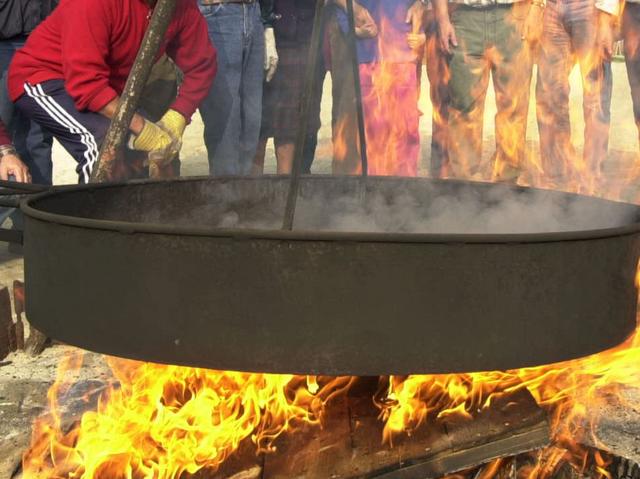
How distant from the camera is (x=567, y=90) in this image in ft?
19.2

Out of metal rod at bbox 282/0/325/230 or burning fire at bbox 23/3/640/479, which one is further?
burning fire at bbox 23/3/640/479

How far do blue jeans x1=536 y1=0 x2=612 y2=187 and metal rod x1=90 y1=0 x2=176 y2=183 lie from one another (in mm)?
3273

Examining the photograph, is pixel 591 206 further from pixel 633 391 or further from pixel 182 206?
pixel 182 206

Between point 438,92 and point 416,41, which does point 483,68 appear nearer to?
A: point 438,92

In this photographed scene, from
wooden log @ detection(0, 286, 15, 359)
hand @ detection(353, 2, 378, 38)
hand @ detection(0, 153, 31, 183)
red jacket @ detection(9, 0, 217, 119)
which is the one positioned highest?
hand @ detection(353, 2, 378, 38)

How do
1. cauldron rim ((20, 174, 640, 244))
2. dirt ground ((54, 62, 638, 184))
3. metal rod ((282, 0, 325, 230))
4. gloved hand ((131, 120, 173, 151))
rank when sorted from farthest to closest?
dirt ground ((54, 62, 638, 184)), gloved hand ((131, 120, 173, 151)), metal rod ((282, 0, 325, 230)), cauldron rim ((20, 174, 640, 244))

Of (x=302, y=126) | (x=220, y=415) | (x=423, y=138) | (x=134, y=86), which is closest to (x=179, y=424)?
(x=220, y=415)

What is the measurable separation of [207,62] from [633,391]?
8.70ft

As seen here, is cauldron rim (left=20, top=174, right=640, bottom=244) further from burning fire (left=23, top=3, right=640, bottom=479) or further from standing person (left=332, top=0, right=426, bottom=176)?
standing person (left=332, top=0, right=426, bottom=176)

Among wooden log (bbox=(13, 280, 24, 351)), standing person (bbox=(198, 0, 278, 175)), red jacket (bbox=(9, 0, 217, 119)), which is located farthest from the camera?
standing person (bbox=(198, 0, 278, 175))

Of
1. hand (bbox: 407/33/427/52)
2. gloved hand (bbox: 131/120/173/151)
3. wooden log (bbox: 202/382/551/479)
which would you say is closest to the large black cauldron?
wooden log (bbox: 202/382/551/479)

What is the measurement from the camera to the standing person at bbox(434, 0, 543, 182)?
18.7 ft

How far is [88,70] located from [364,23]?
6.60 feet

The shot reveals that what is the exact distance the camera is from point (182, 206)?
10.1 feet
